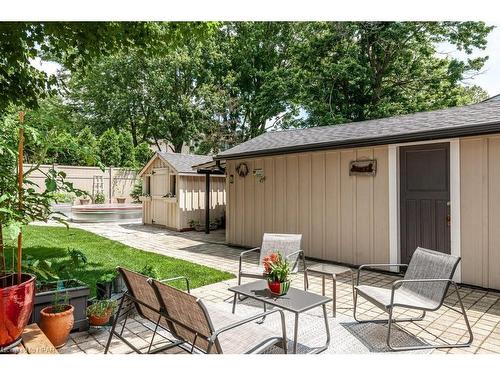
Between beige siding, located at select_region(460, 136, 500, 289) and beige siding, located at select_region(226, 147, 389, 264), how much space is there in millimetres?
1180

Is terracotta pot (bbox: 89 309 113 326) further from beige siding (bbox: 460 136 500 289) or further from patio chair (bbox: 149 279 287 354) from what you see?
beige siding (bbox: 460 136 500 289)

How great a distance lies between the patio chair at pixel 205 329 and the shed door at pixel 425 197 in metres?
4.05

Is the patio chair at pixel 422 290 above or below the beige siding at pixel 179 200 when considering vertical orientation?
below

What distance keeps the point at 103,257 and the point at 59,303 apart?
3.65 meters

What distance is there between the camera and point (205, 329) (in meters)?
2.30

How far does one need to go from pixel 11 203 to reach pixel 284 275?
7.99ft

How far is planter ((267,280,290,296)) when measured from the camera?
130 inches

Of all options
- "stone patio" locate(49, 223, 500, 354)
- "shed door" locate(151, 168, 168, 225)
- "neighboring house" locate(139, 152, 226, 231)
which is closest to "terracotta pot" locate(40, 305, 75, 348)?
"stone patio" locate(49, 223, 500, 354)

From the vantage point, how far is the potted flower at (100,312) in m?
3.52

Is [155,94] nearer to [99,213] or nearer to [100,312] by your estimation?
[99,213]

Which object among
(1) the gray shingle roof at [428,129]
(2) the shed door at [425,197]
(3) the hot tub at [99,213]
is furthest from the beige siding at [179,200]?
(2) the shed door at [425,197]

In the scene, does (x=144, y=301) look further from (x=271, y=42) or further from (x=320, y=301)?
(x=271, y=42)

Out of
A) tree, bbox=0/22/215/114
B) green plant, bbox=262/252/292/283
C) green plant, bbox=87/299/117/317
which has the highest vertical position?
tree, bbox=0/22/215/114

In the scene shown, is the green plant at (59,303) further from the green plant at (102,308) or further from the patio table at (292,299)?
the patio table at (292,299)
